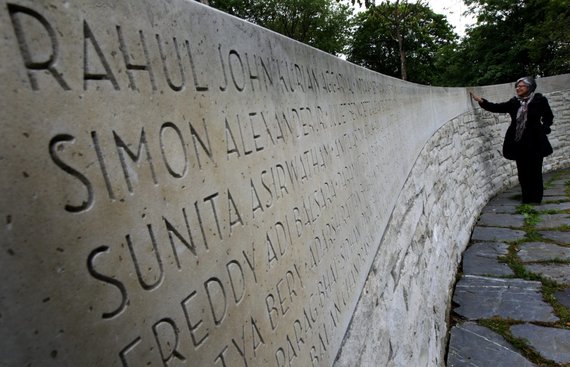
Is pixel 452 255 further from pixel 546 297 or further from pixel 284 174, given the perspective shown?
pixel 284 174

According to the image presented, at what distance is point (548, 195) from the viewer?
6160mm

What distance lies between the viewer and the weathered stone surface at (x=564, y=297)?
118 inches

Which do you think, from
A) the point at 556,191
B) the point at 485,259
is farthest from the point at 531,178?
the point at 485,259

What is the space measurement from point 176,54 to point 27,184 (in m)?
0.35

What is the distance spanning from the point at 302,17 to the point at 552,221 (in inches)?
738

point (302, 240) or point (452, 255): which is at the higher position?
point (302, 240)

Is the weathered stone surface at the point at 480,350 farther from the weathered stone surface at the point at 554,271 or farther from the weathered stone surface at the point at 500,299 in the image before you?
the weathered stone surface at the point at 554,271

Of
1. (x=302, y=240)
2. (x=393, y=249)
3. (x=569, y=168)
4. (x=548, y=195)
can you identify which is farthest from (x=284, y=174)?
(x=569, y=168)

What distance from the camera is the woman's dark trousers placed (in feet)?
18.8

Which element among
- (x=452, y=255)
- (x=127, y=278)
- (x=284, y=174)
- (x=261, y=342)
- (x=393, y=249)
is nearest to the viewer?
(x=127, y=278)

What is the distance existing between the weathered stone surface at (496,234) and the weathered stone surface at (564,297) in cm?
134

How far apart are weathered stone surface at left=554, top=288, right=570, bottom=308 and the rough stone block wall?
81 centimetres

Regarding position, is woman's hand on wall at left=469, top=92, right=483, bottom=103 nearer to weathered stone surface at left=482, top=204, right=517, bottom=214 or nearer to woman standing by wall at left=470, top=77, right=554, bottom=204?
woman standing by wall at left=470, top=77, right=554, bottom=204

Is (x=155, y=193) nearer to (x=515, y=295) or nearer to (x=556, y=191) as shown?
(x=515, y=295)
